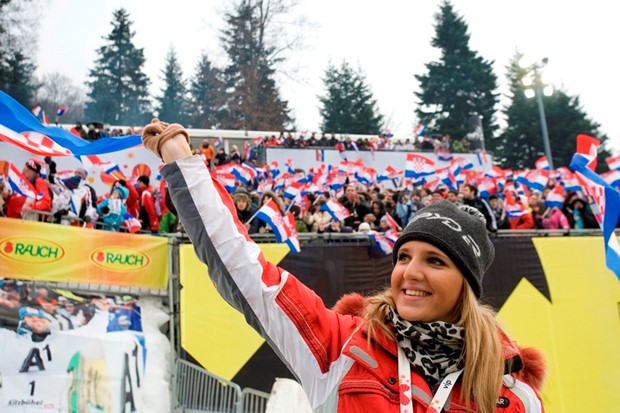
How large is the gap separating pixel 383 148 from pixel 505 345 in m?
22.5

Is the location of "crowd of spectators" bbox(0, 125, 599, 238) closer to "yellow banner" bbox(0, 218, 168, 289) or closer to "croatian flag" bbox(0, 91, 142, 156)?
"yellow banner" bbox(0, 218, 168, 289)

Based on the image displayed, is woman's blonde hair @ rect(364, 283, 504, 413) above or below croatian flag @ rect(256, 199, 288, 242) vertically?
below

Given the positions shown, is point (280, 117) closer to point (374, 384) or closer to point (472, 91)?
point (472, 91)

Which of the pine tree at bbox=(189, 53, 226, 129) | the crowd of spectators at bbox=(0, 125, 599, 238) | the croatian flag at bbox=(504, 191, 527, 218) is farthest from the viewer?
the pine tree at bbox=(189, 53, 226, 129)

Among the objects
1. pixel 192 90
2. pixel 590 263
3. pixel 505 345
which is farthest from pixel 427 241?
pixel 192 90

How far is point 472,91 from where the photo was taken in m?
48.4

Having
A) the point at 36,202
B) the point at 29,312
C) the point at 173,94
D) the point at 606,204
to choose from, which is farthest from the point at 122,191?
the point at 173,94

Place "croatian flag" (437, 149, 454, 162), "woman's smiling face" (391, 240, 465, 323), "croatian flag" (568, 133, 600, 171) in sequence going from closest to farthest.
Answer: "woman's smiling face" (391, 240, 465, 323) < "croatian flag" (568, 133, 600, 171) < "croatian flag" (437, 149, 454, 162)

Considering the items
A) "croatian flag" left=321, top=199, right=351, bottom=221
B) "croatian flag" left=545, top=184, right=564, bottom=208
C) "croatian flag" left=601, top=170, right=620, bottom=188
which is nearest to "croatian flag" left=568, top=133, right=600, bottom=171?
"croatian flag" left=601, top=170, right=620, bottom=188

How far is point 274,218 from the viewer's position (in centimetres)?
847

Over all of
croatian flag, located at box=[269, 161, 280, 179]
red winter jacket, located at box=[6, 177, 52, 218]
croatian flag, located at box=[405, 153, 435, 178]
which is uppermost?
croatian flag, located at box=[269, 161, 280, 179]

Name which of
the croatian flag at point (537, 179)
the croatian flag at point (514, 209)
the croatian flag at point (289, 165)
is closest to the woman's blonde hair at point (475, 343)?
the croatian flag at point (514, 209)

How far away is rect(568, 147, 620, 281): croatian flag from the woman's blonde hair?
4.44 m

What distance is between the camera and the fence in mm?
7332
